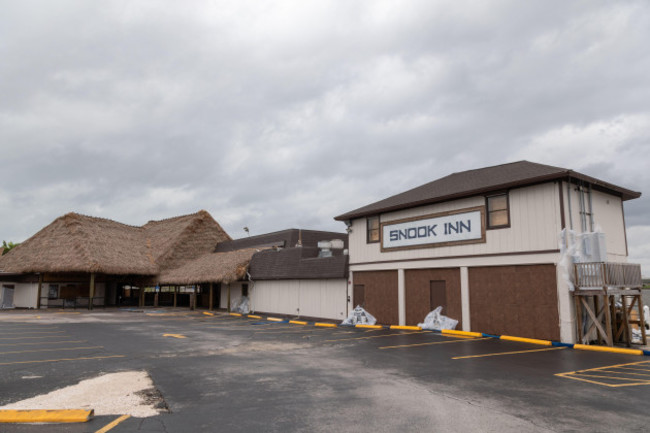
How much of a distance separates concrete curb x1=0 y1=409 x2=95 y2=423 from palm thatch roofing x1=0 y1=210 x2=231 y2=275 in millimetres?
31205

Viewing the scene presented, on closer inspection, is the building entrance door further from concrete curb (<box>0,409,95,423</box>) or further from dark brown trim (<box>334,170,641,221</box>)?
concrete curb (<box>0,409,95,423</box>)

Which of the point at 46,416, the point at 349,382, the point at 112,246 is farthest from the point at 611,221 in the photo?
the point at 112,246

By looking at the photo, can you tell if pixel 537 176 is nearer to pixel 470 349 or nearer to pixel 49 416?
pixel 470 349

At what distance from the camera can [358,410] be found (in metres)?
7.40

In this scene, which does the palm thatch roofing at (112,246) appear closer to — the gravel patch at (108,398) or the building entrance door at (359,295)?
the building entrance door at (359,295)

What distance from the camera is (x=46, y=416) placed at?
269 inches

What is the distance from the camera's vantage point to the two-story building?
55.6 ft

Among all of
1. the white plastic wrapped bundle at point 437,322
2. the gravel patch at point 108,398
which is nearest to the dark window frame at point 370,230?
the white plastic wrapped bundle at point 437,322

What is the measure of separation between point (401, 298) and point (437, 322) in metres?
2.54

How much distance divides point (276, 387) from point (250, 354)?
4634 millimetres

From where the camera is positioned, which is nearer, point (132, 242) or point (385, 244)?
point (385, 244)

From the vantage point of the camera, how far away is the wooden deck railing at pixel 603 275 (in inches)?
612

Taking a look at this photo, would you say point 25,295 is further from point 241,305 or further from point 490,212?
point 490,212

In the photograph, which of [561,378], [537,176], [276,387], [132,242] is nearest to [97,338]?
[276,387]
